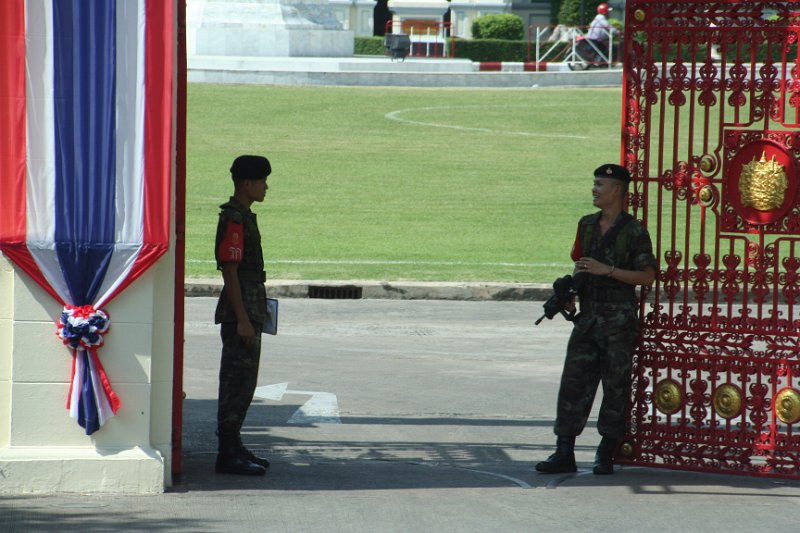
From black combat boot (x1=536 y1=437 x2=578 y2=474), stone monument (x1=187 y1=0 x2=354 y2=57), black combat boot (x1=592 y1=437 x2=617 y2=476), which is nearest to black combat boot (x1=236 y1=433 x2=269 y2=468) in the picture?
black combat boot (x1=536 y1=437 x2=578 y2=474)

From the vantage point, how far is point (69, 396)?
716 centimetres

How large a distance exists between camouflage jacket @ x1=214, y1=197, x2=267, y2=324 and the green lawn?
8065mm

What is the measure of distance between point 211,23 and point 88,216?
3708 cm

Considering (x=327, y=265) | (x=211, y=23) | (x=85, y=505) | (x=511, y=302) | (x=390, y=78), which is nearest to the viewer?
(x=85, y=505)

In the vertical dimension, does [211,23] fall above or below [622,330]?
above

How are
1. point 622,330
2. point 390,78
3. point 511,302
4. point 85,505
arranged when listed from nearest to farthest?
1. point 85,505
2. point 622,330
3. point 511,302
4. point 390,78

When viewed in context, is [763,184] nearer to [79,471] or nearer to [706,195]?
[706,195]

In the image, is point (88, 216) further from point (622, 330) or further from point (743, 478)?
point (743, 478)

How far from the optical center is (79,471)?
7176mm

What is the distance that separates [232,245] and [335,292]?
779cm

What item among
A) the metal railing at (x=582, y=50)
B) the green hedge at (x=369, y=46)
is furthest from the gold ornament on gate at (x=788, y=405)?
the green hedge at (x=369, y=46)

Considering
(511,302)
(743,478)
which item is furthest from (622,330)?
(511,302)

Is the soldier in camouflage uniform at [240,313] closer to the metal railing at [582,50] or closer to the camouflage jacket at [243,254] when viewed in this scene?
the camouflage jacket at [243,254]

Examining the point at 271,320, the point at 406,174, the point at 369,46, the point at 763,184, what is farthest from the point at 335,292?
the point at 369,46
